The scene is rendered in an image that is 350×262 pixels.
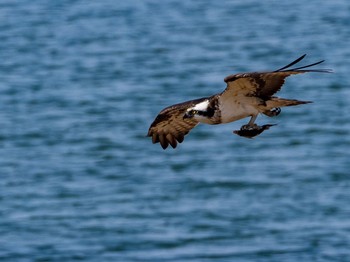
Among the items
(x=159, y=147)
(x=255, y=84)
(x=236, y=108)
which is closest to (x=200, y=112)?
(x=236, y=108)

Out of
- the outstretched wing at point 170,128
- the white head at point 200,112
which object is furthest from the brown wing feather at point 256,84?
the outstretched wing at point 170,128

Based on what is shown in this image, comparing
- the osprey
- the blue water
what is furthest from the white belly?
the blue water

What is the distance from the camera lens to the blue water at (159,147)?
19.4 m

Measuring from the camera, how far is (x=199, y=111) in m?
10.3

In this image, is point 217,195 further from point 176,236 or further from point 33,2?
point 33,2

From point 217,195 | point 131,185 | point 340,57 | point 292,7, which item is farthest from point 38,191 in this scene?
point 292,7

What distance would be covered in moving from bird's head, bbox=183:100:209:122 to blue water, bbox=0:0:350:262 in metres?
8.05

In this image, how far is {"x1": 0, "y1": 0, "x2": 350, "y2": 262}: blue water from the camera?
1938 centimetres

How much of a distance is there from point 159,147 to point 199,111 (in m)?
12.3

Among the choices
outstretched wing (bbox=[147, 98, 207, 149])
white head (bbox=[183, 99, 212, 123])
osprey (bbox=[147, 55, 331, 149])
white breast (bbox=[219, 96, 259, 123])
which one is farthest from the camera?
outstretched wing (bbox=[147, 98, 207, 149])

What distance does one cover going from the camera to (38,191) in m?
21.3

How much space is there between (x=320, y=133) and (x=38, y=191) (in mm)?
5165

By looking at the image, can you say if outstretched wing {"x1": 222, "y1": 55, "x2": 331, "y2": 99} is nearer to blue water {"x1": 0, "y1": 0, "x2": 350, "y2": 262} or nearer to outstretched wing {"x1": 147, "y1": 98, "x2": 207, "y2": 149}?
outstretched wing {"x1": 147, "y1": 98, "x2": 207, "y2": 149}

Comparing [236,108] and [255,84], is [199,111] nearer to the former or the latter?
[236,108]
